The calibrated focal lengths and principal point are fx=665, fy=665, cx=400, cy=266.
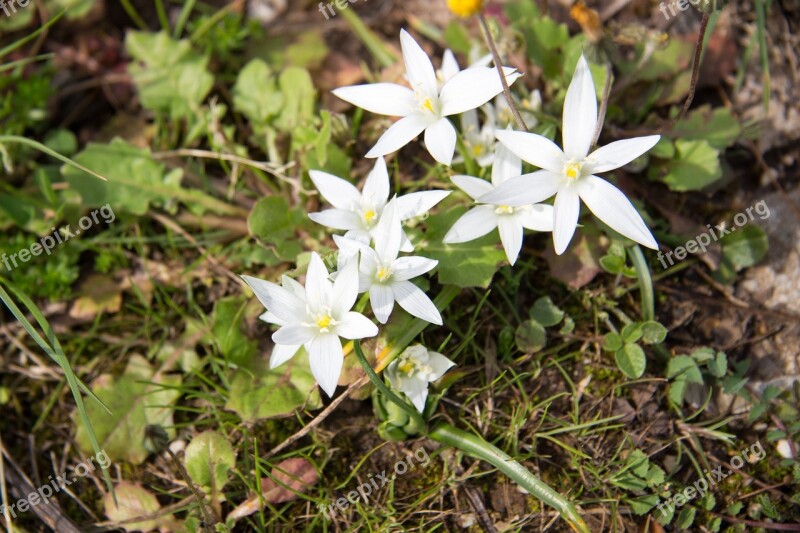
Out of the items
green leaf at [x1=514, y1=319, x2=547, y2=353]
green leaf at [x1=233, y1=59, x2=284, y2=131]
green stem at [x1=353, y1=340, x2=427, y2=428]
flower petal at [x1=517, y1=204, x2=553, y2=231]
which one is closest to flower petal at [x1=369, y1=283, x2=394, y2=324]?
green stem at [x1=353, y1=340, x2=427, y2=428]

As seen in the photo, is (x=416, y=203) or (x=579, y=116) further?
(x=416, y=203)

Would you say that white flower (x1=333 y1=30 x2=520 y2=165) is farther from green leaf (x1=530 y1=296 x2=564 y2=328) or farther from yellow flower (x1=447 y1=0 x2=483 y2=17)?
green leaf (x1=530 y1=296 x2=564 y2=328)

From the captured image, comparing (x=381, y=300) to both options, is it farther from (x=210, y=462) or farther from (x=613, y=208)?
(x=210, y=462)

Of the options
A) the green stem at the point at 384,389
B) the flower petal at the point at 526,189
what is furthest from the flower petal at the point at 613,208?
the green stem at the point at 384,389

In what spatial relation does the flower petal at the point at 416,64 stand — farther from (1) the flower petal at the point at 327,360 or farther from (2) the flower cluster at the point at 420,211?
(1) the flower petal at the point at 327,360

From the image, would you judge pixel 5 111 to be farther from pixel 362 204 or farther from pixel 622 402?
pixel 622 402

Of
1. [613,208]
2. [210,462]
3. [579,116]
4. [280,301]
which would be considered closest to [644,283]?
[613,208]
